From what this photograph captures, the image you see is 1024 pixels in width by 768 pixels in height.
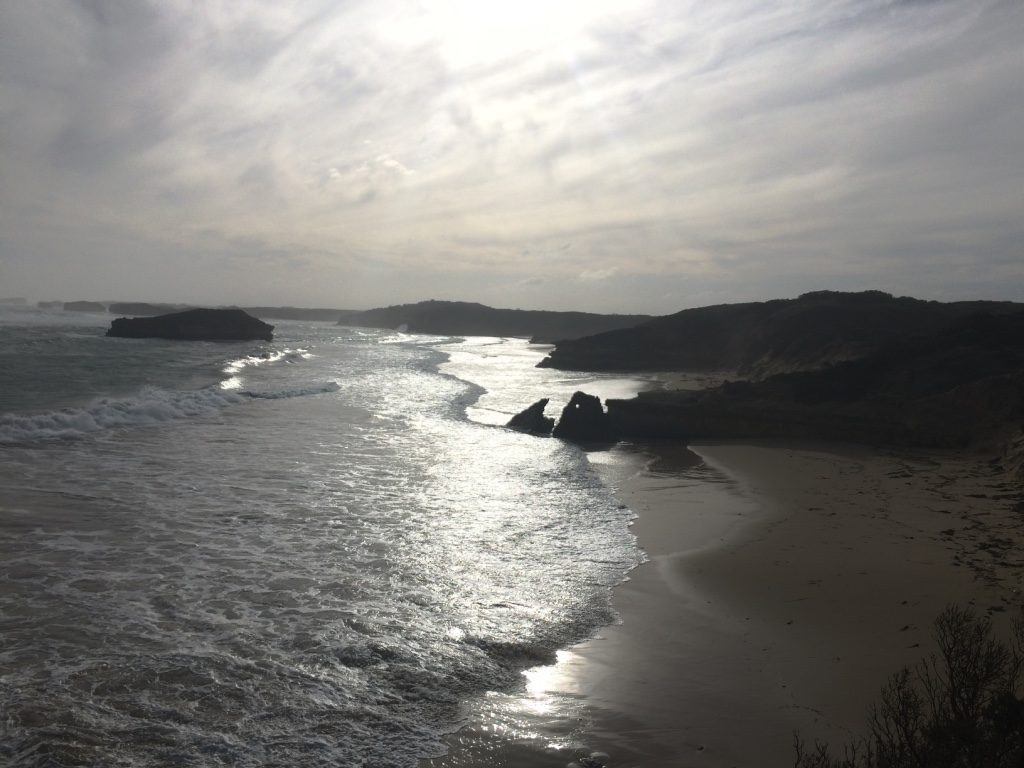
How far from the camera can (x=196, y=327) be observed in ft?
194

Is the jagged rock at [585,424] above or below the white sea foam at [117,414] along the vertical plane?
above

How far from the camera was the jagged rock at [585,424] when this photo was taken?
59.7ft

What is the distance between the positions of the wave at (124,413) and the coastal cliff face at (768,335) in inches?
909

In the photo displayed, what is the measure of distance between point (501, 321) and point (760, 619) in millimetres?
117675

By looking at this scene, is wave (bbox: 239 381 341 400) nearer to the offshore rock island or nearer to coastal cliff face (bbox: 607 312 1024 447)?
the offshore rock island

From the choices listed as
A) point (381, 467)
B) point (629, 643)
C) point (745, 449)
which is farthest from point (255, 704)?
point (745, 449)

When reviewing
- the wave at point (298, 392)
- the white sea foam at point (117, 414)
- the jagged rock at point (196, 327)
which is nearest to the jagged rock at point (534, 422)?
the white sea foam at point (117, 414)

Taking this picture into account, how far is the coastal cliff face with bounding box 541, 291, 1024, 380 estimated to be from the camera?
3419 centimetres

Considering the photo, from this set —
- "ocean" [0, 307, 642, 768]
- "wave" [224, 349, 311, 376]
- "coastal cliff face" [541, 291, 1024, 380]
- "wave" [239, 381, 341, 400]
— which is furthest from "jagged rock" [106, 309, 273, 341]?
"ocean" [0, 307, 642, 768]

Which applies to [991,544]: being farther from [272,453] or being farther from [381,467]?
[272,453]

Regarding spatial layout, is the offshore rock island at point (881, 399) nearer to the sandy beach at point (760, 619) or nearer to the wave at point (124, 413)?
the sandy beach at point (760, 619)

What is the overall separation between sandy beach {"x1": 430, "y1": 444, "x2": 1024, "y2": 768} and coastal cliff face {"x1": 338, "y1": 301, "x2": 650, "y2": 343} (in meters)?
93.3

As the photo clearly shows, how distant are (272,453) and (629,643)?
9.84 meters

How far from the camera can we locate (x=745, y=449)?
16.5 meters
